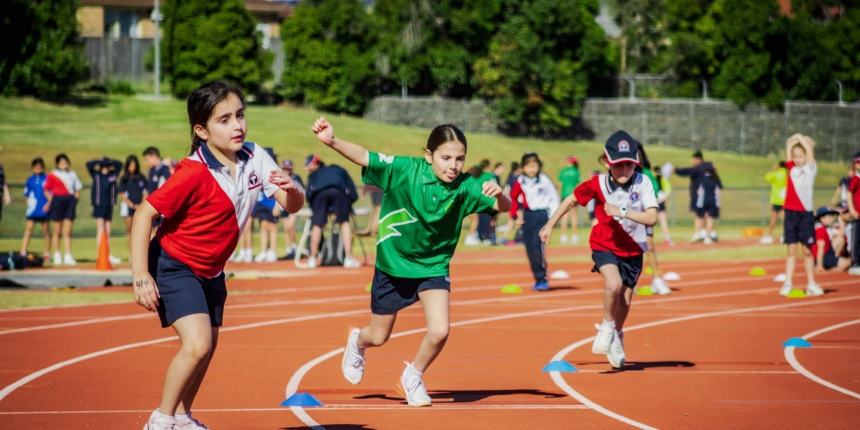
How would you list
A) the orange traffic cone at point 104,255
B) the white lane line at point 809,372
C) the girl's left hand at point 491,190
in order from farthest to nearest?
the orange traffic cone at point 104,255 → the white lane line at point 809,372 → the girl's left hand at point 491,190

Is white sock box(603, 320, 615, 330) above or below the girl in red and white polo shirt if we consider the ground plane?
below

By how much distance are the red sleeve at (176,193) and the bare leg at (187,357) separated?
552 millimetres

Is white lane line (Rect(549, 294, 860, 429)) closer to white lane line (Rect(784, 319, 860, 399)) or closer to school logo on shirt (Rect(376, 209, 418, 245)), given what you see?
white lane line (Rect(784, 319, 860, 399))

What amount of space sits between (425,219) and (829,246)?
14.8 meters

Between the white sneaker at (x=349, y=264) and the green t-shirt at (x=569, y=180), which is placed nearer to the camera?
the white sneaker at (x=349, y=264)

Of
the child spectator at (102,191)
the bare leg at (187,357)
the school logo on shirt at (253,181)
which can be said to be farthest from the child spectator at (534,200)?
the bare leg at (187,357)

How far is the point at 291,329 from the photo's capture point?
11.2 meters

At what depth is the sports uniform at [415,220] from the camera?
6527mm

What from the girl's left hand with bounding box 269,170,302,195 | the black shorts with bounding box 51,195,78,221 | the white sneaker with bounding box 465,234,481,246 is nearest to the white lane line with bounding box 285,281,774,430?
the girl's left hand with bounding box 269,170,302,195

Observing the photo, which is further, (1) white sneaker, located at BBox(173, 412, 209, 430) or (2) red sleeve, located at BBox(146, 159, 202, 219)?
(1) white sneaker, located at BBox(173, 412, 209, 430)

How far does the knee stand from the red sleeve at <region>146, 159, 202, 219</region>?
2019 millimetres

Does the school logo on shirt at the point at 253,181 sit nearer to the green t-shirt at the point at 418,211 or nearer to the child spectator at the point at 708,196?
the green t-shirt at the point at 418,211

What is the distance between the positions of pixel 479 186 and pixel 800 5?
3129 inches

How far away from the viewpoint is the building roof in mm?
75375
